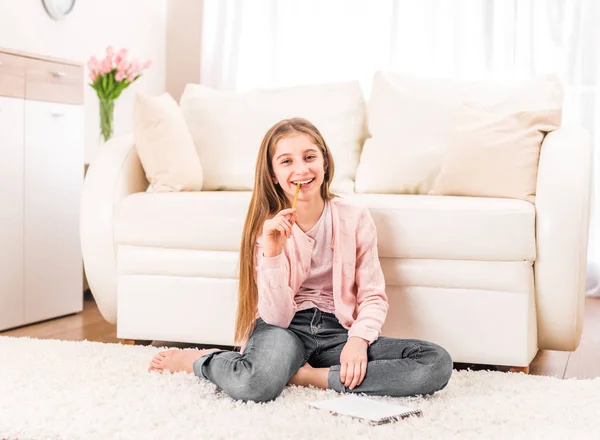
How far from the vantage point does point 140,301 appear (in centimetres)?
238

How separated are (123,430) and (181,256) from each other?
0.87m

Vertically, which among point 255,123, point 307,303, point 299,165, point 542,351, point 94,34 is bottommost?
point 542,351

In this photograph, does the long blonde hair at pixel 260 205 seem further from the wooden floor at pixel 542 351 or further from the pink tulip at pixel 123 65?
the pink tulip at pixel 123 65

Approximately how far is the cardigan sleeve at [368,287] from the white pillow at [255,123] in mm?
757

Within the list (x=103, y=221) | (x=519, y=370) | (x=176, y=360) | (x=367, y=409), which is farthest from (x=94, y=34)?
(x=367, y=409)

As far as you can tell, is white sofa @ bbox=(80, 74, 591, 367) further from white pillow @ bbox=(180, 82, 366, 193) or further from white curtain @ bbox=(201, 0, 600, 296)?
white curtain @ bbox=(201, 0, 600, 296)

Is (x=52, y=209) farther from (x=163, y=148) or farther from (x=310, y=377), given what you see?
(x=310, y=377)

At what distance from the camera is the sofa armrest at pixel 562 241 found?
2059 mm

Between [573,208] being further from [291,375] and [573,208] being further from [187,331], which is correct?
[187,331]

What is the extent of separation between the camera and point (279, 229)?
5.75 feet

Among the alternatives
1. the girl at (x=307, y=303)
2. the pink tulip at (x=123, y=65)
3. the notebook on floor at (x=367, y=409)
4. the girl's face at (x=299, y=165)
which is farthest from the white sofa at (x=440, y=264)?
the pink tulip at (x=123, y=65)

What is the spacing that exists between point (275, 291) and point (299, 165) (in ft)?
1.01

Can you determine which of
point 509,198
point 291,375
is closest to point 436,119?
point 509,198

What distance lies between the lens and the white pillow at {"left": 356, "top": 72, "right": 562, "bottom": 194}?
2629mm
